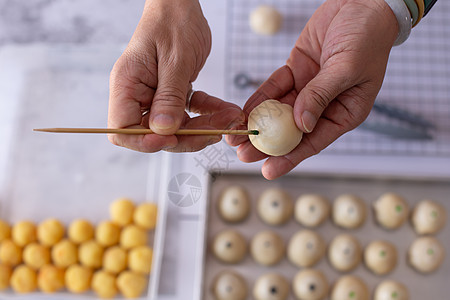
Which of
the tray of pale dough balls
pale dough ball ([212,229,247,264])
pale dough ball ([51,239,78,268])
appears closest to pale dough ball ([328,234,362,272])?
the tray of pale dough balls

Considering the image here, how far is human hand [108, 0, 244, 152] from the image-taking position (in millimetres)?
586

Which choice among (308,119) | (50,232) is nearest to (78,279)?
(50,232)

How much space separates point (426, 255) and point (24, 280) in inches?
48.5

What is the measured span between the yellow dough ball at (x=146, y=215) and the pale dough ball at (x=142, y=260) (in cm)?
7

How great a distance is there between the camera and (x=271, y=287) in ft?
3.42

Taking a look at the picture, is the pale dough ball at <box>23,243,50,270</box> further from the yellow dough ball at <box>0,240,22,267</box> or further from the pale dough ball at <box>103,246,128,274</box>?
the pale dough ball at <box>103,246,128,274</box>

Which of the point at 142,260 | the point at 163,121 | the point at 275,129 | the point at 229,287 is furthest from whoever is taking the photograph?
the point at 142,260

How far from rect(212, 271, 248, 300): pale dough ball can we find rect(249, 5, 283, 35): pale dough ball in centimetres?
79

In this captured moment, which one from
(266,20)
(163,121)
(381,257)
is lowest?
(381,257)

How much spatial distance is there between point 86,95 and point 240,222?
2.37 ft

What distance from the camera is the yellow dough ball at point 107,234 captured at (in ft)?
3.86

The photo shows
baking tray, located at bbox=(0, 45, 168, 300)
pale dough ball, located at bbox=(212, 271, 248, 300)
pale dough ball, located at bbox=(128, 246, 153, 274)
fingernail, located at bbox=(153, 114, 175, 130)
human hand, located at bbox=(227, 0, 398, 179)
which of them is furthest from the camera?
baking tray, located at bbox=(0, 45, 168, 300)

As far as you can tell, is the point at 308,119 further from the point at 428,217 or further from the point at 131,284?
the point at 131,284

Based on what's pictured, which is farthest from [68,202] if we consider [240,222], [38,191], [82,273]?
[240,222]
